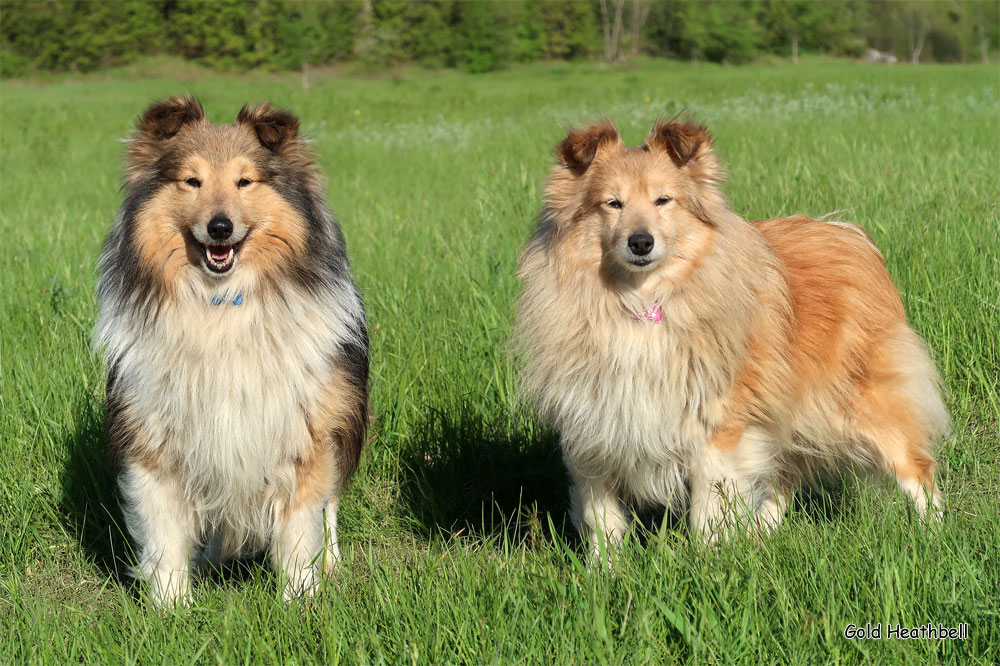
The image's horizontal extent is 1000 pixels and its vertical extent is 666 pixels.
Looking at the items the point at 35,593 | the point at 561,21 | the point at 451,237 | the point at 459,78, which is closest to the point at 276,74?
the point at 459,78

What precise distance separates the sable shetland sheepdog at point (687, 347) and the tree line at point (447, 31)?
39238 mm

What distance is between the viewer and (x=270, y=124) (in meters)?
3.46

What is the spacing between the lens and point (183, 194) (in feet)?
10.9

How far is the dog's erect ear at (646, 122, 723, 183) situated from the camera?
3424mm

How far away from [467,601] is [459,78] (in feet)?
121

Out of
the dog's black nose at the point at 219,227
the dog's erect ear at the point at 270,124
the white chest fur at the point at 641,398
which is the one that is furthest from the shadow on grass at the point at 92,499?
the white chest fur at the point at 641,398

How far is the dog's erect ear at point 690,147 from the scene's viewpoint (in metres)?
3.42

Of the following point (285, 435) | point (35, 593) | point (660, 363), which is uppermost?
point (660, 363)

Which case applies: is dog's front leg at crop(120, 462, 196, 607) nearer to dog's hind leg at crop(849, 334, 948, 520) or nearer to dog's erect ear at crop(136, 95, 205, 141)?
dog's erect ear at crop(136, 95, 205, 141)

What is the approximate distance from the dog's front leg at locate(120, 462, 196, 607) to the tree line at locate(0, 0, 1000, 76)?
3924 cm

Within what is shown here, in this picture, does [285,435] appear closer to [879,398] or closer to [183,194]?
[183,194]

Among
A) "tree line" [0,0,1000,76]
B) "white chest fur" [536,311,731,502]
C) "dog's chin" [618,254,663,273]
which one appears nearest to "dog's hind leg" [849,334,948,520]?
"white chest fur" [536,311,731,502]

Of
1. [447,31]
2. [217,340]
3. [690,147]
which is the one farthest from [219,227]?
[447,31]

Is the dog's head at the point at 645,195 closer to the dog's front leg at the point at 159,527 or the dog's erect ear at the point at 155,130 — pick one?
the dog's erect ear at the point at 155,130
